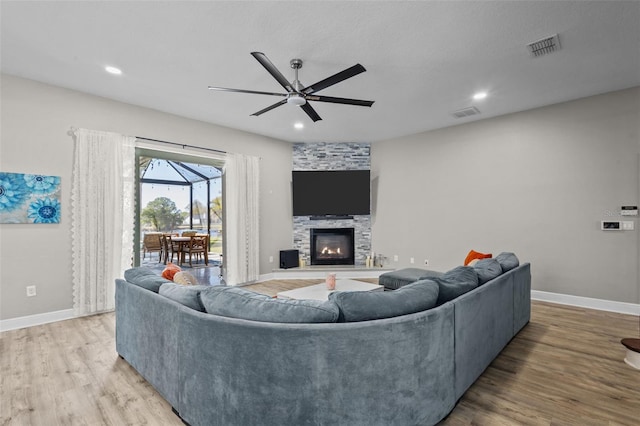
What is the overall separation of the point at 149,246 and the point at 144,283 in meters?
6.32

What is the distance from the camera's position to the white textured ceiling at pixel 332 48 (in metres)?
2.53

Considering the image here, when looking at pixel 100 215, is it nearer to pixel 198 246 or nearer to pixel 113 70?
pixel 113 70

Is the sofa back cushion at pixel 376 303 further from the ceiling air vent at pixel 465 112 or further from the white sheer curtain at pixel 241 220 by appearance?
the white sheer curtain at pixel 241 220

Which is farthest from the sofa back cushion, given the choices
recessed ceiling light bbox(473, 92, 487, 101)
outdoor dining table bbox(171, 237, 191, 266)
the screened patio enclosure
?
the screened patio enclosure

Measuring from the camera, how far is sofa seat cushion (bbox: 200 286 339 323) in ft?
5.35

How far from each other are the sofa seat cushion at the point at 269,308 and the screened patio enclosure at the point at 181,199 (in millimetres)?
6539

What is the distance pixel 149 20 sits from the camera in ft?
8.68

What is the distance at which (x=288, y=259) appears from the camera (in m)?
6.48

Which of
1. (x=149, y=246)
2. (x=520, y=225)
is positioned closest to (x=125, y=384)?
(x=520, y=225)

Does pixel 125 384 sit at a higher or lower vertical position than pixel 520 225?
lower

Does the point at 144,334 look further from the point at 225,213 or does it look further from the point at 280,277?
the point at 280,277

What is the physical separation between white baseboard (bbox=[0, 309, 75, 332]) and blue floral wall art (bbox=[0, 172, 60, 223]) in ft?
3.75

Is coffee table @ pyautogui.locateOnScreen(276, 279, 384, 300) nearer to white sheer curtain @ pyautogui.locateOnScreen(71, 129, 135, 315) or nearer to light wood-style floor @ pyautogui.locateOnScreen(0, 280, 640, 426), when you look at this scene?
light wood-style floor @ pyautogui.locateOnScreen(0, 280, 640, 426)

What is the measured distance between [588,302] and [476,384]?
3.29 meters
